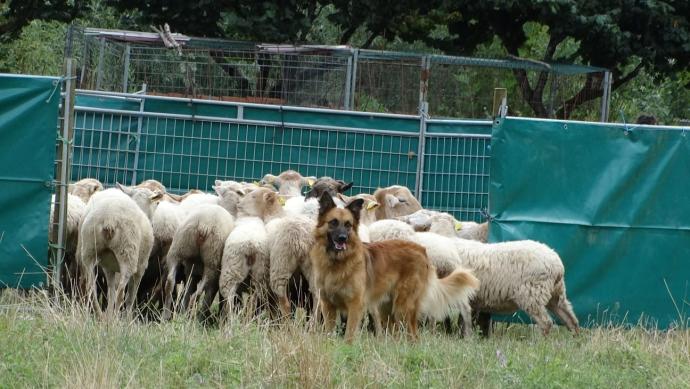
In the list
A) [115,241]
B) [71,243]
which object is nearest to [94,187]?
[71,243]

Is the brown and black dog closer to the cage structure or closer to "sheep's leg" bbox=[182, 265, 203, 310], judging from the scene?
"sheep's leg" bbox=[182, 265, 203, 310]

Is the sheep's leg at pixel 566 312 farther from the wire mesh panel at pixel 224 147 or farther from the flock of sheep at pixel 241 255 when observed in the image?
the wire mesh panel at pixel 224 147

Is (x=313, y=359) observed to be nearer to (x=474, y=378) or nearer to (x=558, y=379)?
(x=474, y=378)

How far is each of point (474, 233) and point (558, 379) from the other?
479 centimetres

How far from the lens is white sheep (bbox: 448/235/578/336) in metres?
11.2

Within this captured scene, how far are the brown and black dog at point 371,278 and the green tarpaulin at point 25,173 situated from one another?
97.4 inches

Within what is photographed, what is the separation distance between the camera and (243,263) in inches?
464

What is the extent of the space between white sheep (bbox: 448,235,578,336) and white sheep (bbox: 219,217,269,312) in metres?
2.04

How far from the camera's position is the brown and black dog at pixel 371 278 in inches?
412

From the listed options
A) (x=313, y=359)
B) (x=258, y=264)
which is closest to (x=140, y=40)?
(x=258, y=264)

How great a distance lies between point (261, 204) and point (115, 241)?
2094 mm

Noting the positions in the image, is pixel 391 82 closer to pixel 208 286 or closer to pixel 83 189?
pixel 83 189

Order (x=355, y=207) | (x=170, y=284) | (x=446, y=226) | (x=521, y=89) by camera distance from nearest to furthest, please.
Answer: (x=355, y=207), (x=170, y=284), (x=446, y=226), (x=521, y=89)

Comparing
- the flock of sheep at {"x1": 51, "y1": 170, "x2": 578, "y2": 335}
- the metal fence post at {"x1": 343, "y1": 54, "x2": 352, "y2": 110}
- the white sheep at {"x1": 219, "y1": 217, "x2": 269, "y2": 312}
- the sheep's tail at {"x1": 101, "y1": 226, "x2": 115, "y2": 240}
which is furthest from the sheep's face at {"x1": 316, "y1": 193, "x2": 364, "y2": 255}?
the metal fence post at {"x1": 343, "y1": 54, "x2": 352, "y2": 110}
